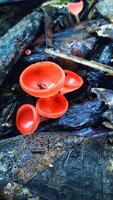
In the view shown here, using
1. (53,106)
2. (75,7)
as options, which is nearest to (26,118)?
(53,106)

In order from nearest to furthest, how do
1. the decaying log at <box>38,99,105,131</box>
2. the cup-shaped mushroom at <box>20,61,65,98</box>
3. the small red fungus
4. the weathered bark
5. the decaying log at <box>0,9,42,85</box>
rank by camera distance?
the decaying log at <box>38,99,105,131</box> → the cup-shaped mushroom at <box>20,61,65,98</box> → the decaying log at <box>0,9,42,85</box> → the small red fungus → the weathered bark

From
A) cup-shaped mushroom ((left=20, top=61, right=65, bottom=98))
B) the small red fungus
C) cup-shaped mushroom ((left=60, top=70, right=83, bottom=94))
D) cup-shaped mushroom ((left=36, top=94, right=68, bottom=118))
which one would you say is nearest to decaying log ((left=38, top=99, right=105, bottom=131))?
cup-shaped mushroom ((left=36, top=94, right=68, bottom=118))

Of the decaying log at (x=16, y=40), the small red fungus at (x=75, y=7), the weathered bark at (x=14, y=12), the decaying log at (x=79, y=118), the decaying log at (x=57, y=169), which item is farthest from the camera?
the weathered bark at (x=14, y=12)

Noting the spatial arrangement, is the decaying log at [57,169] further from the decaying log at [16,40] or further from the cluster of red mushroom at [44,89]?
the decaying log at [16,40]

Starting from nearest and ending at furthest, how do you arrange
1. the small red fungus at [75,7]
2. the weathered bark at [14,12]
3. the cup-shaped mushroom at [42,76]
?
1. the cup-shaped mushroom at [42,76]
2. the small red fungus at [75,7]
3. the weathered bark at [14,12]

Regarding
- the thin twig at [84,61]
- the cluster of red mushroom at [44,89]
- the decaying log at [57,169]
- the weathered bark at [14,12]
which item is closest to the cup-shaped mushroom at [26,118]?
the cluster of red mushroom at [44,89]

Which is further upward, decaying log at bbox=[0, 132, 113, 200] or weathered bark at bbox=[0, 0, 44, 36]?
weathered bark at bbox=[0, 0, 44, 36]

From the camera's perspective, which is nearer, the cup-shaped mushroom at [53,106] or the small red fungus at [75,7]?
the cup-shaped mushroom at [53,106]

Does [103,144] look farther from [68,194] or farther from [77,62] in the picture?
[77,62]

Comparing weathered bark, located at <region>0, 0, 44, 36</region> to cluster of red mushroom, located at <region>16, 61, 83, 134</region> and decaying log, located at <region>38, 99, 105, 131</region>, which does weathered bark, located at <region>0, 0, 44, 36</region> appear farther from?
decaying log, located at <region>38, 99, 105, 131</region>
